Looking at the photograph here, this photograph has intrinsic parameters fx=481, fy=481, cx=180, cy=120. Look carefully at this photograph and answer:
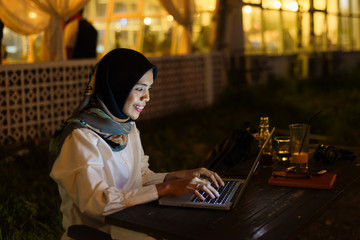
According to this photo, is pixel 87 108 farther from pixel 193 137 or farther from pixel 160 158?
pixel 193 137

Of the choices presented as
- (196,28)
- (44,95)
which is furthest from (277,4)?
(44,95)

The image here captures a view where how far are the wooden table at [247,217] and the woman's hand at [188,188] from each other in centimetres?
7

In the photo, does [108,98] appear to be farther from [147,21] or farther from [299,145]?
[147,21]

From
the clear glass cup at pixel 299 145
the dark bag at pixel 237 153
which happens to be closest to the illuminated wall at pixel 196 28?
the dark bag at pixel 237 153

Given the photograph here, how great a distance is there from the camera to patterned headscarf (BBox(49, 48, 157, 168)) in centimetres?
224

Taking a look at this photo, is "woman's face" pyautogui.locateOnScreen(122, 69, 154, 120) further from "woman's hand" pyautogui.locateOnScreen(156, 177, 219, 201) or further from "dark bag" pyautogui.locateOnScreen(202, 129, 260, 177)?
"dark bag" pyautogui.locateOnScreen(202, 129, 260, 177)

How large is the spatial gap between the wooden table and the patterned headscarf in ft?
1.44

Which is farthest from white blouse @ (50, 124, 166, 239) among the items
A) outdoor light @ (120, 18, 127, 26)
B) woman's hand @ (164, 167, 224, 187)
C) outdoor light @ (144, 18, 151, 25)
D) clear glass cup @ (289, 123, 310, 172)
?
outdoor light @ (120, 18, 127, 26)

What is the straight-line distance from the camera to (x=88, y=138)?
2.16 metres

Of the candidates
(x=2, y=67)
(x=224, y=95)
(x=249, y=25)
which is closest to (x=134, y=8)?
(x=249, y=25)

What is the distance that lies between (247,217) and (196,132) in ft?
19.2

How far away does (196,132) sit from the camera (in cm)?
772

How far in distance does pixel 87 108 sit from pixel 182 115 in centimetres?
648

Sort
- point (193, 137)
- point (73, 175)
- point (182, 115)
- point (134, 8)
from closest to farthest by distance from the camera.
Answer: point (73, 175) < point (193, 137) < point (182, 115) < point (134, 8)
